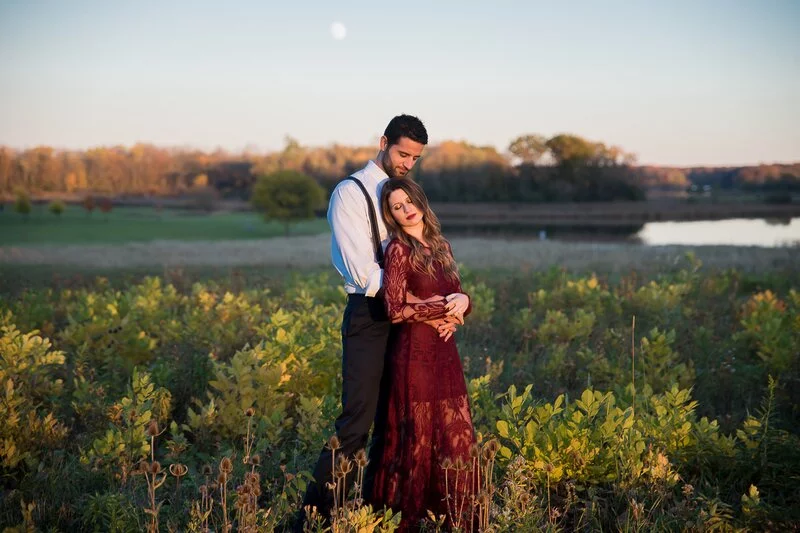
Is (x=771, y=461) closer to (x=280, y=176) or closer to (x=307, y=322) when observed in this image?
(x=307, y=322)

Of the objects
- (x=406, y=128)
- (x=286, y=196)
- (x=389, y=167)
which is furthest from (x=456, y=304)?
(x=286, y=196)

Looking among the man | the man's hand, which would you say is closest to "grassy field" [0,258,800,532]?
the man

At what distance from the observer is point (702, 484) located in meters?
4.45

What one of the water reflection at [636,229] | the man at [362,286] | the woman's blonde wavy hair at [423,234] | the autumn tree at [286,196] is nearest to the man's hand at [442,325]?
the man at [362,286]

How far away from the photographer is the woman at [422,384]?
11.6ft

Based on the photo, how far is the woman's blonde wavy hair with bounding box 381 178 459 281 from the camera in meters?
3.52

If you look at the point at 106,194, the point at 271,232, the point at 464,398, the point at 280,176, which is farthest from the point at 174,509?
the point at 106,194

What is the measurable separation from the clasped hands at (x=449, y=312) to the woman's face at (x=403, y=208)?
0.38 meters

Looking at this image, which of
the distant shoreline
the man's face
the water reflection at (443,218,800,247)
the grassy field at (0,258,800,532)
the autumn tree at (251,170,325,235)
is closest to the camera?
the man's face

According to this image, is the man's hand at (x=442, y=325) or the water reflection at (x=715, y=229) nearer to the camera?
the man's hand at (x=442, y=325)

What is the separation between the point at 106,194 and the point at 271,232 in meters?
31.4

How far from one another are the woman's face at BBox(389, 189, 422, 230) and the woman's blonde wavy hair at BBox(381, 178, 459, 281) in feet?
0.05

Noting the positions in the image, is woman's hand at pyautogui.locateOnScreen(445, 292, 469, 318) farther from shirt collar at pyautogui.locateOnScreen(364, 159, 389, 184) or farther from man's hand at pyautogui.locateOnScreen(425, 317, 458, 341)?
shirt collar at pyautogui.locateOnScreen(364, 159, 389, 184)

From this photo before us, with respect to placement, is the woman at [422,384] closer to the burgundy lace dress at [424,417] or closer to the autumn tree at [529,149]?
the burgundy lace dress at [424,417]
